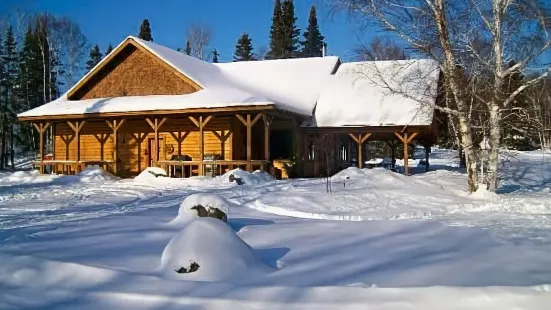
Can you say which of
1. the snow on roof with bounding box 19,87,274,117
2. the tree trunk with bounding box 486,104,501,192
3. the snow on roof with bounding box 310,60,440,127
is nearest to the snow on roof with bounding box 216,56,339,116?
the snow on roof with bounding box 310,60,440,127

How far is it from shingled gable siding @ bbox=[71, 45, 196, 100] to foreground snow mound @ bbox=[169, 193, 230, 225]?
15.4 m

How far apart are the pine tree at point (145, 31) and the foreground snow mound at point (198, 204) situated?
173 feet

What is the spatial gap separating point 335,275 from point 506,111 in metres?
11.0

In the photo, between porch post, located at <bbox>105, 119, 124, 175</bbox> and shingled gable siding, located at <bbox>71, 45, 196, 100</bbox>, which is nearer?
porch post, located at <bbox>105, 119, 124, 175</bbox>

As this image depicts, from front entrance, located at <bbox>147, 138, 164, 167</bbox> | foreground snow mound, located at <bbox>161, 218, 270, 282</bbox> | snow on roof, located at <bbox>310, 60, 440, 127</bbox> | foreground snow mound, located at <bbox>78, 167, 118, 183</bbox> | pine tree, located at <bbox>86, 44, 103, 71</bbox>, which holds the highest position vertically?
pine tree, located at <bbox>86, 44, 103, 71</bbox>

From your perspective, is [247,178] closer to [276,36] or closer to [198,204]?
[198,204]

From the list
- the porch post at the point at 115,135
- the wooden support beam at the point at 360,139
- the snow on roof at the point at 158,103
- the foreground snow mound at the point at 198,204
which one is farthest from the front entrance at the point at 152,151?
the foreground snow mound at the point at 198,204

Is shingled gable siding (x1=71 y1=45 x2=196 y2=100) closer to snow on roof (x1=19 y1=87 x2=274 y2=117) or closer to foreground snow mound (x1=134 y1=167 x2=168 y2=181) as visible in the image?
snow on roof (x1=19 y1=87 x2=274 y2=117)

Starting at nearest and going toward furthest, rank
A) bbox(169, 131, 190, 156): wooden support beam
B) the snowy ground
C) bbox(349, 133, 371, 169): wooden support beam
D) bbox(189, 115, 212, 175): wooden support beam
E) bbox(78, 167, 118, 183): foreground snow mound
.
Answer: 1. the snowy ground
2. bbox(78, 167, 118, 183): foreground snow mound
3. bbox(189, 115, 212, 175): wooden support beam
4. bbox(349, 133, 371, 169): wooden support beam
5. bbox(169, 131, 190, 156): wooden support beam

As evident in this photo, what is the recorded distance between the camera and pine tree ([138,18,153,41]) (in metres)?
57.6

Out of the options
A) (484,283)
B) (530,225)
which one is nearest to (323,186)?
(530,225)

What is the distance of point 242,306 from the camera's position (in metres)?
4.30

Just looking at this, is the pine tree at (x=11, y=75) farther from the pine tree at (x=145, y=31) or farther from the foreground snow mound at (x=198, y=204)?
the foreground snow mound at (x=198, y=204)

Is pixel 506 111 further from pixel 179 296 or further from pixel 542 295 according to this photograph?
pixel 179 296
